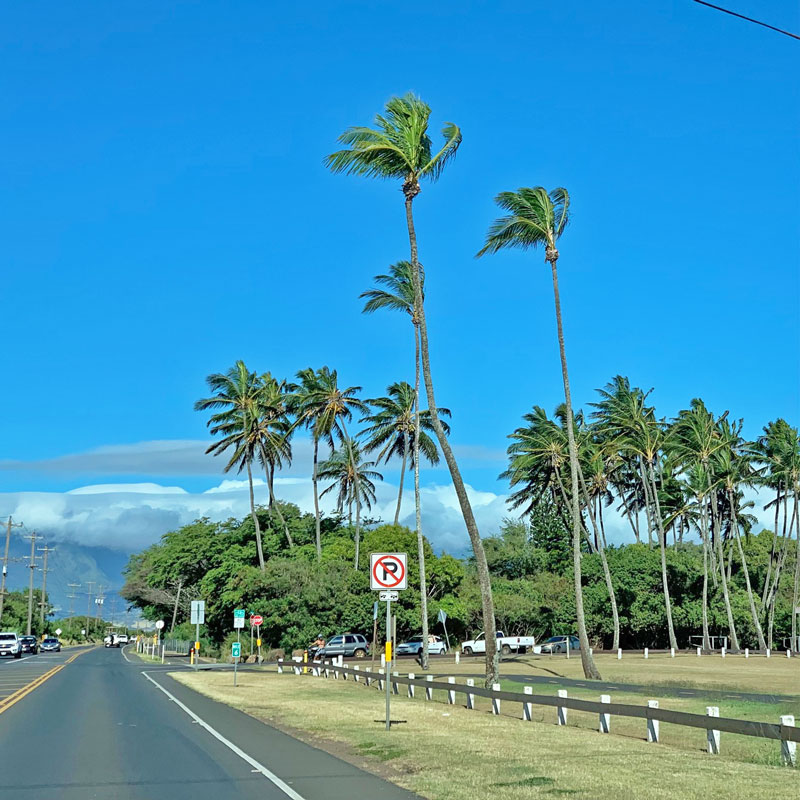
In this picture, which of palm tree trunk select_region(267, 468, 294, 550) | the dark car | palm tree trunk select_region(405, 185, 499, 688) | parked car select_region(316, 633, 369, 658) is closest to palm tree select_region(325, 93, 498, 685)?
palm tree trunk select_region(405, 185, 499, 688)

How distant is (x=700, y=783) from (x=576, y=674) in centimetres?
3168

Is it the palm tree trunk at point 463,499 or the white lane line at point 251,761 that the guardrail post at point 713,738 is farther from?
the palm tree trunk at point 463,499

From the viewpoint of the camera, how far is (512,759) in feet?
46.0

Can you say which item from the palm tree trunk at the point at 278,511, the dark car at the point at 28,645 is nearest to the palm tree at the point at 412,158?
the palm tree trunk at the point at 278,511

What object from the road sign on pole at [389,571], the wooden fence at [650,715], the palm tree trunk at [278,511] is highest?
the palm tree trunk at [278,511]

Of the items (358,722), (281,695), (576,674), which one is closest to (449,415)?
(576,674)

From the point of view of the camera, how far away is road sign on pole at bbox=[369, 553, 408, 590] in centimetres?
1866

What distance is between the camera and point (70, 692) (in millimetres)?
30281

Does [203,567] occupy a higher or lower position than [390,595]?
higher

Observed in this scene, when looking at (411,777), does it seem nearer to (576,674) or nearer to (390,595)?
(390,595)

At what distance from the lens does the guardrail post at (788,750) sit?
43.0ft

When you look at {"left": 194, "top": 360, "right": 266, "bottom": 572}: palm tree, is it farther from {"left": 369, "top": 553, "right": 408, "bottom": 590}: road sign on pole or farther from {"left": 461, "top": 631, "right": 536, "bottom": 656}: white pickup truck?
{"left": 369, "top": 553, "right": 408, "bottom": 590}: road sign on pole

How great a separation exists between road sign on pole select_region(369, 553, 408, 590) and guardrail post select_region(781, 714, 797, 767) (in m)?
7.44

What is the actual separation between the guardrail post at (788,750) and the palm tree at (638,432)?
174ft
